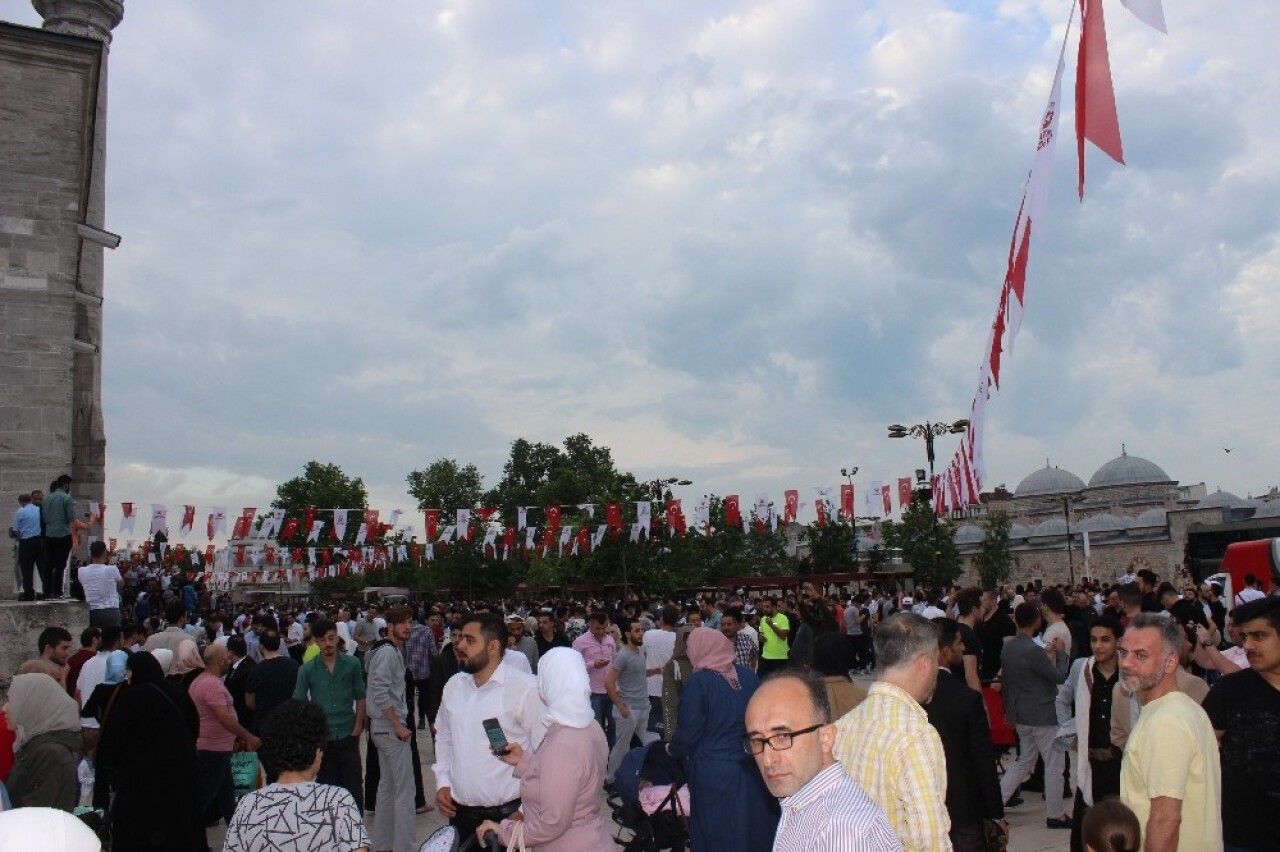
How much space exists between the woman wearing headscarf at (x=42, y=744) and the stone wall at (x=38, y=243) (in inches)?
357

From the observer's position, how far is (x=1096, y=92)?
5906 millimetres

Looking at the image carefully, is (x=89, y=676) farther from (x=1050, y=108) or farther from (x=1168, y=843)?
(x=1050, y=108)

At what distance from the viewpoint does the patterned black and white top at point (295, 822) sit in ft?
11.3

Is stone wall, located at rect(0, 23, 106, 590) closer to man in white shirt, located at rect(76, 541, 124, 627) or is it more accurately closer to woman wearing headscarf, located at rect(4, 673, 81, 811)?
man in white shirt, located at rect(76, 541, 124, 627)

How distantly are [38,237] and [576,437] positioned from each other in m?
71.5

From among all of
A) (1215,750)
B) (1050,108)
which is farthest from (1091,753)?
(1050,108)

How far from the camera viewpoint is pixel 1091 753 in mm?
5270

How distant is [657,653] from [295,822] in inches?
310

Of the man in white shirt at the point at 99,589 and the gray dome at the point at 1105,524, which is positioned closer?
the man in white shirt at the point at 99,589

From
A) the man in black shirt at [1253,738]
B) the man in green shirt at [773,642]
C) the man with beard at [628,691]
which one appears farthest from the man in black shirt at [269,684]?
the man in green shirt at [773,642]

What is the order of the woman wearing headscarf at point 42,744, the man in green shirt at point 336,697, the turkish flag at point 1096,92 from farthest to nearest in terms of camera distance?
the man in green shirt at point 336,697, the turkish flag at point 1096,92, the woman wearing headscarf at point 42,744

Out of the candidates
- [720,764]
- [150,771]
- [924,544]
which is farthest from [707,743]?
[924,544]

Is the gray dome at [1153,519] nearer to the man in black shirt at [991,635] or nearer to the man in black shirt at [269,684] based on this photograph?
the man in black shirt at [991,635]

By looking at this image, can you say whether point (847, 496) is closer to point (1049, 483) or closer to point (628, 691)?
point (628, 691)
